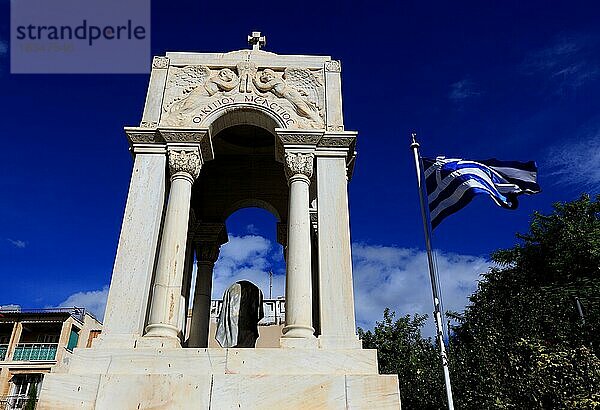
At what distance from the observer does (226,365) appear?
9.29 m

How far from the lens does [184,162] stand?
12.5m

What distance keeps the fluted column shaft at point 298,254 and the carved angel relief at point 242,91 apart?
135 centimetres

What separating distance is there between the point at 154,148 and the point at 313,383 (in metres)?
7.41

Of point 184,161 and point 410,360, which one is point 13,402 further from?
point 184,161

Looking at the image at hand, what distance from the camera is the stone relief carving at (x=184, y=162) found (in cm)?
1244

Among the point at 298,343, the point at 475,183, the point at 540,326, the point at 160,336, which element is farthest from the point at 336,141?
the point at 540,326

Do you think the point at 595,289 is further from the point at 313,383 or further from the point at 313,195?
the point at 313,383

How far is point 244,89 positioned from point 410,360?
27.6 meters

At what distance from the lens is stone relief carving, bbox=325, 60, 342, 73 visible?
14.3m

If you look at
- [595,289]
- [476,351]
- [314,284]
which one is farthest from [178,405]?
[595,289]

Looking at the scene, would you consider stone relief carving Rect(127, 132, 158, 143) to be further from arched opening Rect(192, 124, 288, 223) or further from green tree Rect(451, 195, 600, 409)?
green tree Rect(451, 195, 600, 409)

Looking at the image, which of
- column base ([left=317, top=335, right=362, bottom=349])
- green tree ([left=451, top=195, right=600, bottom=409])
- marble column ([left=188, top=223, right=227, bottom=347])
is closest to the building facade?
marble column ([left=188, top=223, right=227, bottom=347])

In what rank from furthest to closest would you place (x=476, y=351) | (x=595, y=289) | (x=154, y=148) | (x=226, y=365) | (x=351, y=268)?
(x=595, y=289), (x=476, y=351), (x=154, y=148), (x=351, y=268), (x=226, y=365)

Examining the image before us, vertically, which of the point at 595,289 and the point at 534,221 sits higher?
the point at 534,221
